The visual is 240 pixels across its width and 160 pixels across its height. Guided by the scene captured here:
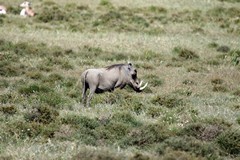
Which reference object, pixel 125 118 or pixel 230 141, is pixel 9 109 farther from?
pixel 230 141

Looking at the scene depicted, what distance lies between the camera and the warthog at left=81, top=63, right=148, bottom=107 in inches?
558

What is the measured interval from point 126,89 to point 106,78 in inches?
105

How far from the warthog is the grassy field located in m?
0.38

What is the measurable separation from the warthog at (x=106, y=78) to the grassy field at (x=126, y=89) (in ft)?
1.25

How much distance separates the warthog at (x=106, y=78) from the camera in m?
14.2

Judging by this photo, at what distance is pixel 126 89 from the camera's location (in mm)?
16875

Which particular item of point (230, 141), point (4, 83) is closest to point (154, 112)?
point (230, 141)

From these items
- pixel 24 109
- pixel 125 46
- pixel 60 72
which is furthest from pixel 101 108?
pixel 125 46

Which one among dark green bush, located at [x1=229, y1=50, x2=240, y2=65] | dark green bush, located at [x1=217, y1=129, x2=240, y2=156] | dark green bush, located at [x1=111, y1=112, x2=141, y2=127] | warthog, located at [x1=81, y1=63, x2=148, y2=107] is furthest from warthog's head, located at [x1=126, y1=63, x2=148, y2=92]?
dark green bush, located at [x1=229, y1=50, x2=240, y2=65]

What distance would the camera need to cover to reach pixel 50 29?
28297mm

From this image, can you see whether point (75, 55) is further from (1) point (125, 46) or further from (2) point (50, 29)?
(2) point (50, 29)

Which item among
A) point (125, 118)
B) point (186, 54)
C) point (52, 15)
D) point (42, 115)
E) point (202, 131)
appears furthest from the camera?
point (52, 15)

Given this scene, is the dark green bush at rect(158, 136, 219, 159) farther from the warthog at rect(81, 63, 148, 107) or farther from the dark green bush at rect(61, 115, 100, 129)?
the warthog at rect(81, 63, 148, 107)

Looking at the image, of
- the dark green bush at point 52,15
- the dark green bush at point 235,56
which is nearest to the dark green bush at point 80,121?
the dark green bush at point 235,56
